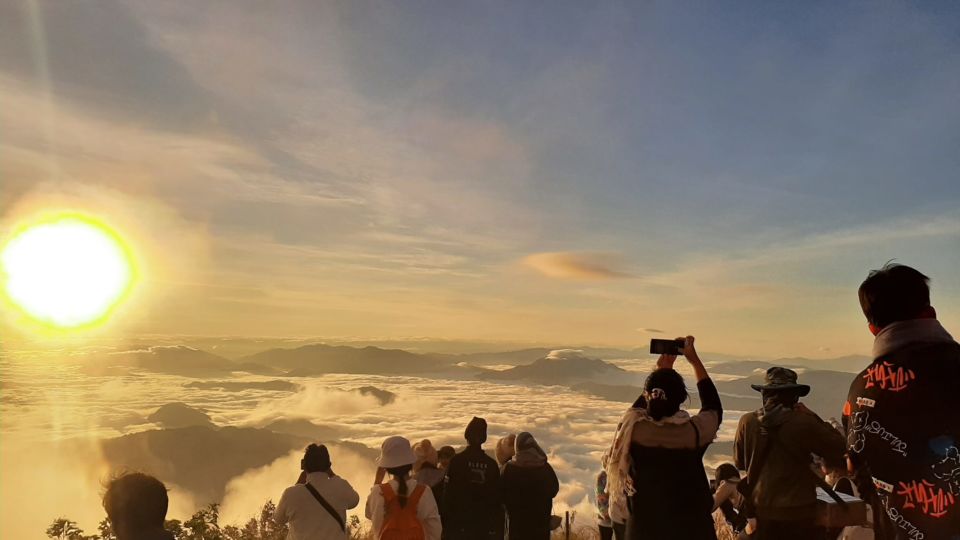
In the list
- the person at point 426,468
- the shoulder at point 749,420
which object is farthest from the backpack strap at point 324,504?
the shoulder at point 749,420

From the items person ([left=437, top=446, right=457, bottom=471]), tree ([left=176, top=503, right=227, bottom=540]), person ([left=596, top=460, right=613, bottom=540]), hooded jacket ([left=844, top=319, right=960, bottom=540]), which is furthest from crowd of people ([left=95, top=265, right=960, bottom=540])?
tree ([left=176, top=503, right=227, bottom=540])

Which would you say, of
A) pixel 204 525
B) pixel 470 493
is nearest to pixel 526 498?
pixel 470 493

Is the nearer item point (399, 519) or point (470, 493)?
point (399, 519)

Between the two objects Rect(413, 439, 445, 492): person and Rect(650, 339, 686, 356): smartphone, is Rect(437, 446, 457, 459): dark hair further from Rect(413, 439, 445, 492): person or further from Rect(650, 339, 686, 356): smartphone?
Rect(650, 339, 686, 356): smartphone

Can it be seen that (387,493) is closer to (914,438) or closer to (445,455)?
(445,455)

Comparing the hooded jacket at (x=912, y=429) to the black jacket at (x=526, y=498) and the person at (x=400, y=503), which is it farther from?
the black jacket at (x=526, y=498)

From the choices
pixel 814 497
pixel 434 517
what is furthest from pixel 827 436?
pixel 434 517
